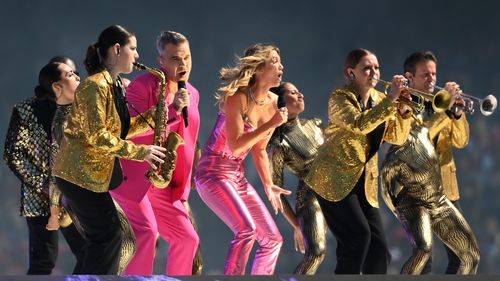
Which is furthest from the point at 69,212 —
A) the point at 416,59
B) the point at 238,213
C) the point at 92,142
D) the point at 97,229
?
the point at 416,59

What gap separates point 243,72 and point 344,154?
626mm

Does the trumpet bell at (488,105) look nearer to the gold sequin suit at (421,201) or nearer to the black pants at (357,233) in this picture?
the gold sequin suit at (421,201)

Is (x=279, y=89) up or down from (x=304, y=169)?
up

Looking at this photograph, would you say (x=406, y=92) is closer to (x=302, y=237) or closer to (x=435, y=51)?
(x=302, y=237)

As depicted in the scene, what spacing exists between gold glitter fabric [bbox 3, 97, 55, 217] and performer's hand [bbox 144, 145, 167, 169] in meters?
1.21

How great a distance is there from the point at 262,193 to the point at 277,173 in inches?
133

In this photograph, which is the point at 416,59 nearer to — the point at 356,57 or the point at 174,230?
the point at 356,57

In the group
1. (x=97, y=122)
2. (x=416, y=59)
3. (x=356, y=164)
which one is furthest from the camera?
(x=416, y=59)

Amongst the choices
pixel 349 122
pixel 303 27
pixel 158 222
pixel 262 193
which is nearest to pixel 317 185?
pixel 349 122

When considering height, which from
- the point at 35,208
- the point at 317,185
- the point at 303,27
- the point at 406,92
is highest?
the point at 303,27

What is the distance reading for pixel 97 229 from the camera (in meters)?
4.53

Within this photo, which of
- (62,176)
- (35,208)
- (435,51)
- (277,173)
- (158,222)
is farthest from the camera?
(435,51)

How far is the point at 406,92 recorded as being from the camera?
558 centimetres

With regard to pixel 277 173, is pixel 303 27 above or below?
above
